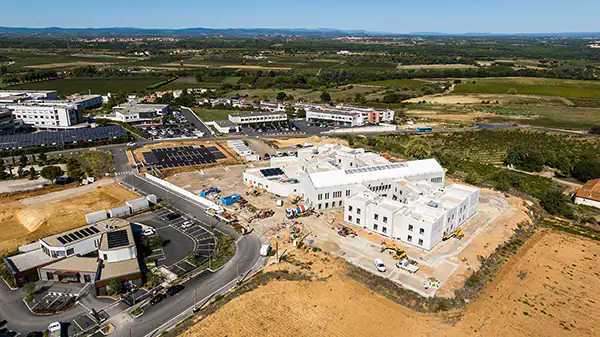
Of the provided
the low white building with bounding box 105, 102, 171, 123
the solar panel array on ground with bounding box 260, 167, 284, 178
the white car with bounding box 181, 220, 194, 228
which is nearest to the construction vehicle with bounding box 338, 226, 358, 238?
the solar panel array on ground with bounding box 260, 167, 284, 178

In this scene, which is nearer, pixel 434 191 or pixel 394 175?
pixel 434 191

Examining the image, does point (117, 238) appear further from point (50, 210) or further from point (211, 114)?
point (211, 114)

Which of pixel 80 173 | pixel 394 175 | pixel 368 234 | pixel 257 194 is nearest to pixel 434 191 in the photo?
pixel 394 175

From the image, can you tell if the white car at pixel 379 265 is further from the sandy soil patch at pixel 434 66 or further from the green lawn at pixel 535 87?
the sandy soil patch at pixel 434 66

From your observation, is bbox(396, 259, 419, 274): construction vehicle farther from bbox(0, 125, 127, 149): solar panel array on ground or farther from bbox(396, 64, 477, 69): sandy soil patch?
bbox(396, 64, 477, 69): sandy soil patch

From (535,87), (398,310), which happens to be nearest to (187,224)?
(398,310)

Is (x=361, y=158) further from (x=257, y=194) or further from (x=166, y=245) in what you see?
(x=166, y=245)
